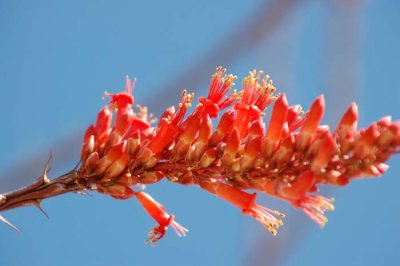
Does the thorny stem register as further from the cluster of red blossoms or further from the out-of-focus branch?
the out-of-focus branch

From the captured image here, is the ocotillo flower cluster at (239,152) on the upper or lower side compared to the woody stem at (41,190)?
lower

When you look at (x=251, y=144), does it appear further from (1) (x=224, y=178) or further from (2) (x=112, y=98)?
(2) (x=112, y=98)

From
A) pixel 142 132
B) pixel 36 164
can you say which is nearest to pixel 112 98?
pixel 142 132

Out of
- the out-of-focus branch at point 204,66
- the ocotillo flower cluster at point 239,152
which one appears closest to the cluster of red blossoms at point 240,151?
the ocotillo flower cluster at point 239,152

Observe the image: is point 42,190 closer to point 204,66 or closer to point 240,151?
point 240,151

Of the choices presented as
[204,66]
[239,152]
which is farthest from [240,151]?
[204,66]

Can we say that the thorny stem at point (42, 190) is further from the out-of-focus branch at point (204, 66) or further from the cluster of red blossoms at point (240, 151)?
the out-of-focus branch at point (204, 66)

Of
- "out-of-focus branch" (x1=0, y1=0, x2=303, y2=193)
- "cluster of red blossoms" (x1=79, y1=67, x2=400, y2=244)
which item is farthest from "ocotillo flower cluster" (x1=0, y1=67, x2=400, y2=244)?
"out-of-focus branch" (x1=0, y1=0, x2=303, y2=193)

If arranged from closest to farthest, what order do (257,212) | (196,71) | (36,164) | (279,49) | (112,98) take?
(257,212), (112,98), (36,164), (196,71), (279,49)
